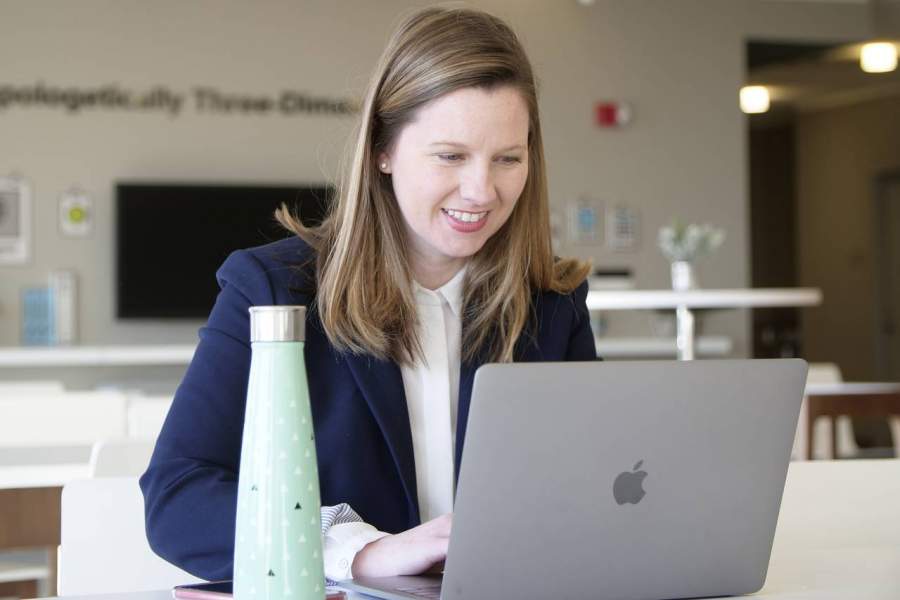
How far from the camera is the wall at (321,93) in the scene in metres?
7.30

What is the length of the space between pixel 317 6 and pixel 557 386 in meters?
7.06

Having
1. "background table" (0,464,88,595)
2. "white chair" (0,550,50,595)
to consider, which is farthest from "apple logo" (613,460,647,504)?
"white chair" (0,550,50,595)

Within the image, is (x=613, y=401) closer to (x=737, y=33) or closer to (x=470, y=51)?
(x=470, y=51)

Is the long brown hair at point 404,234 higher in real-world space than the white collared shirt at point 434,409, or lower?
higher

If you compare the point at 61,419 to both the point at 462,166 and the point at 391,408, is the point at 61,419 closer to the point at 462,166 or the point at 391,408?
the point at 391,408

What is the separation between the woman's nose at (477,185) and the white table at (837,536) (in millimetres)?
549

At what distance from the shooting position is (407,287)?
5.46 ft

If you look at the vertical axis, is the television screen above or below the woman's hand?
above

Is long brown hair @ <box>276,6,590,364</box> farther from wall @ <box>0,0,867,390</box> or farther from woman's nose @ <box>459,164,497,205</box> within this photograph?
wall @ <box>0,0,867,390</box>

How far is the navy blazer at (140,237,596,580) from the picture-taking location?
1.32 m

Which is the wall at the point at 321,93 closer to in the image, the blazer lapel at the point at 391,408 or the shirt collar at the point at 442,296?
the shirt collar at the point at 442,296

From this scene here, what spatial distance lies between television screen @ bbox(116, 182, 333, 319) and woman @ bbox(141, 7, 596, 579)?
5.60 meters

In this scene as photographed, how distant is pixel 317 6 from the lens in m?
7.75

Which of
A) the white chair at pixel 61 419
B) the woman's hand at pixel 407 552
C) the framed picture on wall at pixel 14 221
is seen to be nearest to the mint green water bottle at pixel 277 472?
the woman's hand at pixel 407 552
